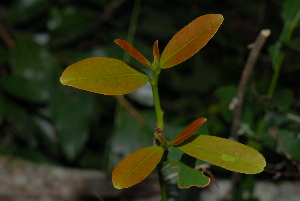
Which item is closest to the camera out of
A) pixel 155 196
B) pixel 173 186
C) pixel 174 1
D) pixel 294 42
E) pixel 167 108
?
pixel 173 186

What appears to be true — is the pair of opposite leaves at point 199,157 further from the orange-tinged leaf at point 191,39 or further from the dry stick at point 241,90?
the dry stick at point 241,90

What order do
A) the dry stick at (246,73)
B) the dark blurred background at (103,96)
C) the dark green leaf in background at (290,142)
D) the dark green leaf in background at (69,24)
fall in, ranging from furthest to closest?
1. the dark green leaf in background at (69,24)
2. the dark blurred background at (103,96)
3. the dark green leaf in background at (290,142)
4. the dry stick at (246,73)

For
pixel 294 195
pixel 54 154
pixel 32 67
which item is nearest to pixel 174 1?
pixel 32 67

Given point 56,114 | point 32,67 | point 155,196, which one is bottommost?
point 155,196

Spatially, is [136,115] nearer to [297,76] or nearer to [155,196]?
[155,196]

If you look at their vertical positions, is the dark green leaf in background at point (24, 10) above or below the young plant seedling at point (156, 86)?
below

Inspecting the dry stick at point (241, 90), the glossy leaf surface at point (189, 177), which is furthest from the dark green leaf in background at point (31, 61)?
the glossy leaf surface at point (189, 177)
